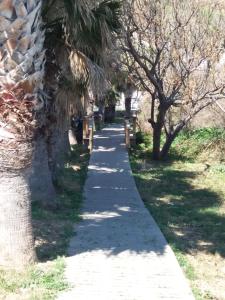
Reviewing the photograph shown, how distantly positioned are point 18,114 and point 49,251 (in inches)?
92.0

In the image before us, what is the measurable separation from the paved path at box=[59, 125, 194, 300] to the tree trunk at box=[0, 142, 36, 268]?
2.26 ft

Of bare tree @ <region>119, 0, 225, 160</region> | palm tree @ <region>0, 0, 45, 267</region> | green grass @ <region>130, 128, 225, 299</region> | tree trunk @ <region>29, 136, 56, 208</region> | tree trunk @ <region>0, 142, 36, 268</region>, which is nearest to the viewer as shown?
palm tree @ <region>0, 0, 45, 267</region>

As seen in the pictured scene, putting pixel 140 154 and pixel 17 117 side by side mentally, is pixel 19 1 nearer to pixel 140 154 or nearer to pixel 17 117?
pixel 17 117

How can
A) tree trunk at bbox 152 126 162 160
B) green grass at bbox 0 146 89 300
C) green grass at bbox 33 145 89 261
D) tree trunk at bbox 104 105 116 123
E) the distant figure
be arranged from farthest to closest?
1. tree trunk at bbox 104 105 116 123
2. the distant figure
3. tree trunk at bbox 152 126 162 160
4. green grass at bbox 33 145 89 261
5. green grass at bbox 0 146 89 300

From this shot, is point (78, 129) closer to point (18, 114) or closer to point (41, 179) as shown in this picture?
point (41, 179)

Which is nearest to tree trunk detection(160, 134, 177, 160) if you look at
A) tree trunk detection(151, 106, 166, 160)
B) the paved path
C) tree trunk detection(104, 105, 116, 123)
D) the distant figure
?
tree trunk detection(151, 106, 166, 160)

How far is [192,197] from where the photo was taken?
14.2 m

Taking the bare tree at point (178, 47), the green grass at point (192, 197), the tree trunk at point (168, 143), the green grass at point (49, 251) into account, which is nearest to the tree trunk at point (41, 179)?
the green grass at point (49, 251)

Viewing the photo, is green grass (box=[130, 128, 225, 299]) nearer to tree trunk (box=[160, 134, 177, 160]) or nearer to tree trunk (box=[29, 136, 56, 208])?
tree trunk (box=[160, 134, 177, 160])

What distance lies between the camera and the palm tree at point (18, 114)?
659 centimetres

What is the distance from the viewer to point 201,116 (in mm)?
24891

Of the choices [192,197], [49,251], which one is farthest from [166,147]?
[49,251]

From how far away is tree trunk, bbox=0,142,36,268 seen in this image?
269 inches

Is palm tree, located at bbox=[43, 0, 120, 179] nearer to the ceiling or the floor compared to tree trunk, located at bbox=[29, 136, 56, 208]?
nearer to the ceiling
